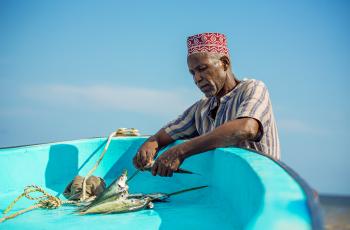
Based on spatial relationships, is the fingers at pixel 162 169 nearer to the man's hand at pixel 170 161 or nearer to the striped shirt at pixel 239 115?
the man's hand at pixel 170 161

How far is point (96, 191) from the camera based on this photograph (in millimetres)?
3195

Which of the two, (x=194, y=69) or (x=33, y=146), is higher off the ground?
(x=194, y=69)

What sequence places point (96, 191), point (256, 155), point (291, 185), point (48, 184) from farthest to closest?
point (48, 184) → point (96, 191) → point (256, 155) → point (291, 185)

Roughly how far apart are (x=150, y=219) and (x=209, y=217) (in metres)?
0.35

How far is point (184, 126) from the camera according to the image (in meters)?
4.07

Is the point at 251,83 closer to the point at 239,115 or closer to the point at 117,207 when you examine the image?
the point at 239,115

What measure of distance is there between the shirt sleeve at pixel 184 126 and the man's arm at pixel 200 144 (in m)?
1.20

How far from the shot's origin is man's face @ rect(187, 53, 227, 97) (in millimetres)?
3410

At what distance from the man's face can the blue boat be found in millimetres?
662

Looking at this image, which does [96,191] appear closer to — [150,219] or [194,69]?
[150,219]

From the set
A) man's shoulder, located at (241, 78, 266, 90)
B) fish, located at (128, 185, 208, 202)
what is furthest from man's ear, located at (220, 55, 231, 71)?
fish, located at (128, 185, 208, 202)

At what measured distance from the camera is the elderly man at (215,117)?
9.22 ft

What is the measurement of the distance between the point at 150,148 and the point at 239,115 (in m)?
1.08

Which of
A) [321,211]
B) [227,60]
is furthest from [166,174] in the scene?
[321,211]
